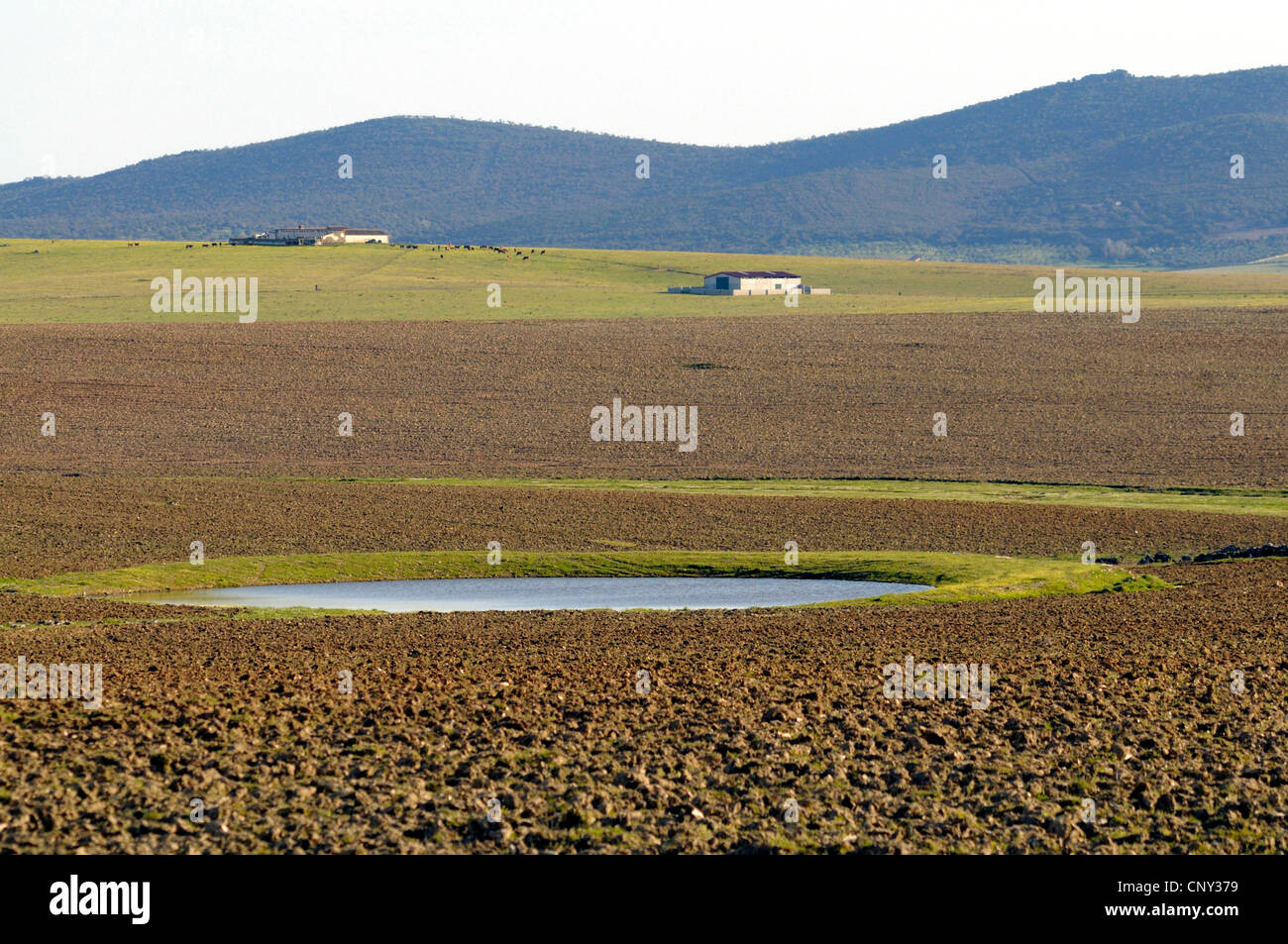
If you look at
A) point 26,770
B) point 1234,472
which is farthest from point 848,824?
point 1234,472

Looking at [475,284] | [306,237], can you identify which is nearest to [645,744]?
[475,284]

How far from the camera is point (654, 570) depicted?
38062mm

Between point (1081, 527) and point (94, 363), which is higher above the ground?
point (94, 363)

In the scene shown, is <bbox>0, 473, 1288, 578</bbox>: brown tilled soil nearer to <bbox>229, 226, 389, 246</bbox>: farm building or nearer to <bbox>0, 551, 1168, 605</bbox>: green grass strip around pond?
<bbox>0, 551, 1168, 605</bbox>: green grass strip around pond

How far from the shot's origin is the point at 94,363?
258 feet

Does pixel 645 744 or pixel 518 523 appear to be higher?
pixel 645 744

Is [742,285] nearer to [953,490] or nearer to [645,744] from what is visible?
[953,490]

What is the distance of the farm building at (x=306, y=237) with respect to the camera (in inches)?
6280

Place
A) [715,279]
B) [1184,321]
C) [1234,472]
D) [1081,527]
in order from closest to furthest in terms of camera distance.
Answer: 1. [1081,527]
2. [1234,472]
3. [1184,321]
4. [715,279]

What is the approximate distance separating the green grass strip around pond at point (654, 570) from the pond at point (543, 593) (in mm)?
449

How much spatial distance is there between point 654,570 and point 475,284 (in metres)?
90.0

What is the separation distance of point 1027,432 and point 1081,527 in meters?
21.9

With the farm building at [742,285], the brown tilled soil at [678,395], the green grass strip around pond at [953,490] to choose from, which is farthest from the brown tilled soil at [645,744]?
the farm building at [742,285]

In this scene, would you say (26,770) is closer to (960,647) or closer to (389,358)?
(960,647)
